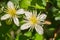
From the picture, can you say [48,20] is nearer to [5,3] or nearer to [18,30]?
[18,30]

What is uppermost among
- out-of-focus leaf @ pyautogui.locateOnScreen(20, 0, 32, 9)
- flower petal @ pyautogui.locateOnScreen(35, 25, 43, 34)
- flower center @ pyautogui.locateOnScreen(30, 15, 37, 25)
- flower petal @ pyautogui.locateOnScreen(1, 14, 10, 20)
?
out-of-focus leaf @ pyautogui.locateOnScreen(20, 0, 32, 9)

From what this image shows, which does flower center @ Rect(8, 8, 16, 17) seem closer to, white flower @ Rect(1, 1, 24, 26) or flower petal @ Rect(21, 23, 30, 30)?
white flower @ Rect(1, 1, 24, 26)

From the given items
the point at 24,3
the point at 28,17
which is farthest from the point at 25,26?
the point at 24,3

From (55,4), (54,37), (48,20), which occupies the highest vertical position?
(55,4)

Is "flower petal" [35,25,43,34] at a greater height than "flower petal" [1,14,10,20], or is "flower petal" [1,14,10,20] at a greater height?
"flower petal" [1,14,10,20]

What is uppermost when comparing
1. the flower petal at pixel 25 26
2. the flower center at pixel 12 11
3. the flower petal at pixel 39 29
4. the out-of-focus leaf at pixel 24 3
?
the out-of-focus leaf at pixel 24 3

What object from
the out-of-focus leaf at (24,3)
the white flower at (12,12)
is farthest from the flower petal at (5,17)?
the out-of-focus leaf at (24,3)

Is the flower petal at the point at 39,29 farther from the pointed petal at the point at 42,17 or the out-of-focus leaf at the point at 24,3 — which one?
the out-of-focus leaf at the point at 24,3

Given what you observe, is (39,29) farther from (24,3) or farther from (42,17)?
(24,3)

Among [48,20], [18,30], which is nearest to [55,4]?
[48,20]

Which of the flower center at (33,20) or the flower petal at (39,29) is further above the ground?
the flower center at (33,20)

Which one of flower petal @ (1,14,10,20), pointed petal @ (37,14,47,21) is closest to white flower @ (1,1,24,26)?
flower petal @ (1,14,10,20)
